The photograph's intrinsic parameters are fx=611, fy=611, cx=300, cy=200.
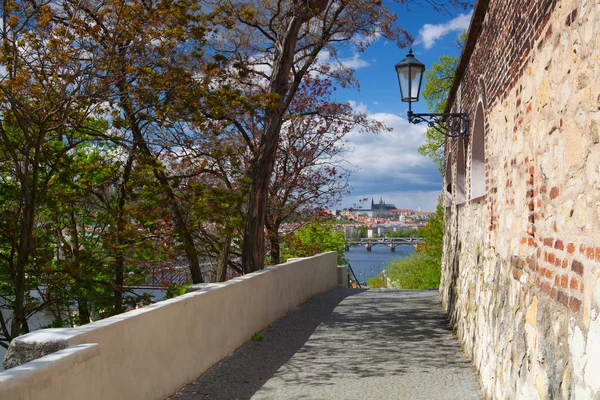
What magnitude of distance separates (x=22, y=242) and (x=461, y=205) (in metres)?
6.82

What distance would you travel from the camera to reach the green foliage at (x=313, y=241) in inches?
763

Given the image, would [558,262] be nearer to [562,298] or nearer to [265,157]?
[562,298]

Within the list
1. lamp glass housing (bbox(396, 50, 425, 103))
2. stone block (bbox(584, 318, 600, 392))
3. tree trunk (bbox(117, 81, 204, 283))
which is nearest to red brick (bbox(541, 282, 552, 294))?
stone block (bbox(584, 318, 600, 392))

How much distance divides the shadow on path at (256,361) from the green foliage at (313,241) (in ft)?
26.4

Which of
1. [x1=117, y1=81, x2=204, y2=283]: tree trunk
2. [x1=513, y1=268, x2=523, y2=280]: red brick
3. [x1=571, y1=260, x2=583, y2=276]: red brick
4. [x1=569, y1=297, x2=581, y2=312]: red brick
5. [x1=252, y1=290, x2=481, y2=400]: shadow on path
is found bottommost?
[x1=252, y1=290, x2=481, y2=400]: shadow on path

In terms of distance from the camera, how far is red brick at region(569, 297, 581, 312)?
2.98 m

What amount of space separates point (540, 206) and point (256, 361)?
4.36 metres

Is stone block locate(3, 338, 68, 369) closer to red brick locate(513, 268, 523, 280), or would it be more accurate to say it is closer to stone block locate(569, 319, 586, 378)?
stone block locate(569, 319, 586, 378)

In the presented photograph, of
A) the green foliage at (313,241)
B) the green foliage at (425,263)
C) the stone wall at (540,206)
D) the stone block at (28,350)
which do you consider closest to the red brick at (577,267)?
the stone wall at (540,206)

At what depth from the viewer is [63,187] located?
35.8 feet

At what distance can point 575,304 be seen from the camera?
3.03 m

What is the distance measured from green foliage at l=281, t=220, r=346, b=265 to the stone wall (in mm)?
12180

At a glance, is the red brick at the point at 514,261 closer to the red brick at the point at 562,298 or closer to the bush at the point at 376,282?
the red brick at the point at 562,298

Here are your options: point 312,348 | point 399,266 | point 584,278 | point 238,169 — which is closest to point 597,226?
point 584,278
